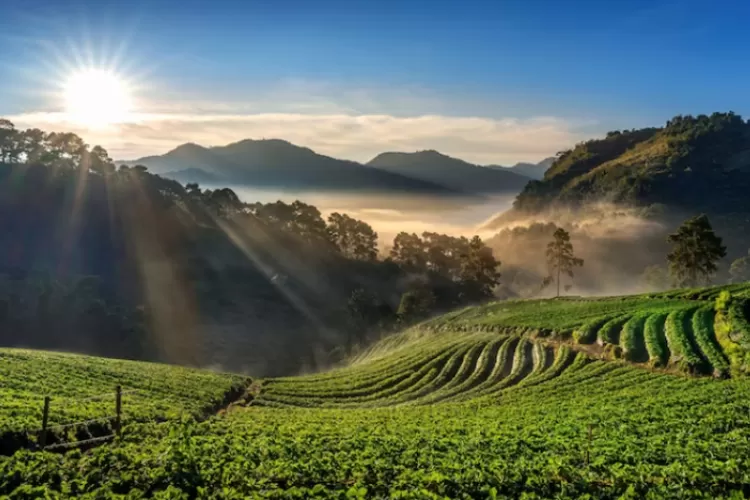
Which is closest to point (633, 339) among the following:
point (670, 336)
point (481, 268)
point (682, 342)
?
point (670, 336)

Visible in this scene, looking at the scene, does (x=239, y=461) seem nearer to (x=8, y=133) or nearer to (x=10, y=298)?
(x=10, y=298)

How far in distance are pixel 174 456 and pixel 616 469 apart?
14.7 metres

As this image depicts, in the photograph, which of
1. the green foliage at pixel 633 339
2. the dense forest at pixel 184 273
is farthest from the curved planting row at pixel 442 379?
the dense forest at pixel 184 273

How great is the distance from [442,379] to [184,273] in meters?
114

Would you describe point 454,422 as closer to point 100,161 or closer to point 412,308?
point 412,308

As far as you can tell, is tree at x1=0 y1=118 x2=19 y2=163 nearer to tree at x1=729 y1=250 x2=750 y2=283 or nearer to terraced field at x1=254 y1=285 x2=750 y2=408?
terraced field at x1=254 y1=285 x2=750 y2=408

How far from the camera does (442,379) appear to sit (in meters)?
52.8

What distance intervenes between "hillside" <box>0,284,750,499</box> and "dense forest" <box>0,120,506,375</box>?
56.1m

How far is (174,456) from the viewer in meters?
19.9

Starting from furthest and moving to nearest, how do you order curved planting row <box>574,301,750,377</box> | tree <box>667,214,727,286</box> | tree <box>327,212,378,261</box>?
tree <box>327,212,378,261</box> < tree <box>667,214,727,286</box> < curved planting row <box>574,301,750,377</box>

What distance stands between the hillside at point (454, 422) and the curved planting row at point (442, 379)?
23 centimetres

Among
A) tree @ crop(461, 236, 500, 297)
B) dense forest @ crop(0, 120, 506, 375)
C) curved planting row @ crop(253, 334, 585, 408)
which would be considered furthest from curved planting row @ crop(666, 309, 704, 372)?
tree @ crop(461, 236, 500, 297)

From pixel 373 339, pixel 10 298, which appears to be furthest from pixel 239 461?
pixel 10 298

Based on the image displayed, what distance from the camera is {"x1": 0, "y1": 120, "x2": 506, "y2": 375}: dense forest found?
367 ft
